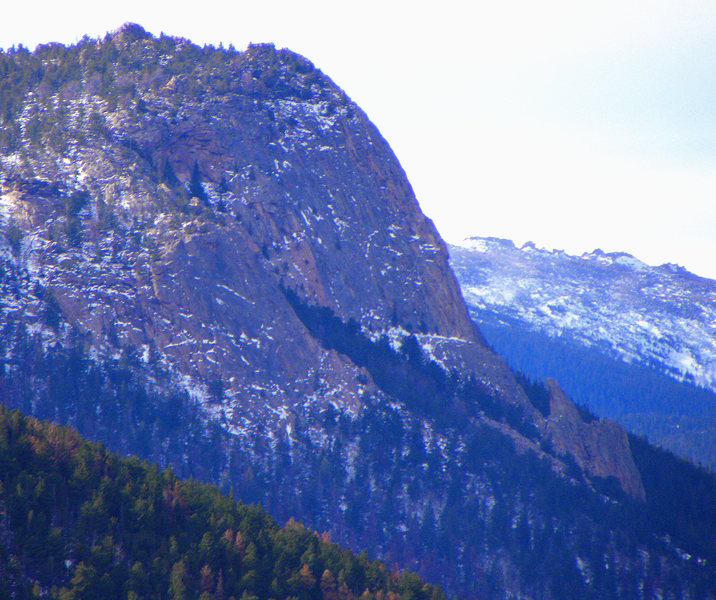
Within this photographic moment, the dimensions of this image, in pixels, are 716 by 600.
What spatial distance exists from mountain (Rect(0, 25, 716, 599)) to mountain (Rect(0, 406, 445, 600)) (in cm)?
5185

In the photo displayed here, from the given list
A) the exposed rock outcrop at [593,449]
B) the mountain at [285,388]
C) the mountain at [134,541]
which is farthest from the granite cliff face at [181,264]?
the mountain at [134,541]

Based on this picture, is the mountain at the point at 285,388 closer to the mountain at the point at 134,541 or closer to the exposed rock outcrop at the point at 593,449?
the exposed rock outcrop at the point at 593,449

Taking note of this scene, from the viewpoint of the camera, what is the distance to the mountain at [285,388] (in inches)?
6260

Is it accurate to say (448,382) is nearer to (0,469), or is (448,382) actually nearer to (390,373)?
(390,373)

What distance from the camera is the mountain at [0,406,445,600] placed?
78938 mm

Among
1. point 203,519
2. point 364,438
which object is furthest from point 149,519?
point 364,438

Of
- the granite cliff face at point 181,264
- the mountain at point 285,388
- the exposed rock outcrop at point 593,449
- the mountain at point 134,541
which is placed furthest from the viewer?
the exposed rock outcrop at point 593,449

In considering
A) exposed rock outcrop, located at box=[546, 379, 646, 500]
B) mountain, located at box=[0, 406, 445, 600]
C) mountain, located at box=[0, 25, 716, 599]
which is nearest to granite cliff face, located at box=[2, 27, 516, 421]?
mountain, located at box=[0, 25, 716, 599]

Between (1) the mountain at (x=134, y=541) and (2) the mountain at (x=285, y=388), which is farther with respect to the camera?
(2) the mountain at (x=285, y=388)

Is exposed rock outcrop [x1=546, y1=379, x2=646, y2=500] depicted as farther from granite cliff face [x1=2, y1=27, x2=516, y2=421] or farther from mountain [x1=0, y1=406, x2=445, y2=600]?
mountain [x1=0, y1=406, x2=445, y2=600]

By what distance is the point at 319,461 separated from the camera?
165625 millimetres

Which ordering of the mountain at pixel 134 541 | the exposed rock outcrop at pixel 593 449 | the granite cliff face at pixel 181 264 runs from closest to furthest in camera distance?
the mountain at pixel 134 541 < the granite cliff face at pixel 181 264 < the exposed rock outcrop at pixel 593 449

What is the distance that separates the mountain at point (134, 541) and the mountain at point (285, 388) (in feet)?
170

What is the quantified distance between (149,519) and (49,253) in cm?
9703
